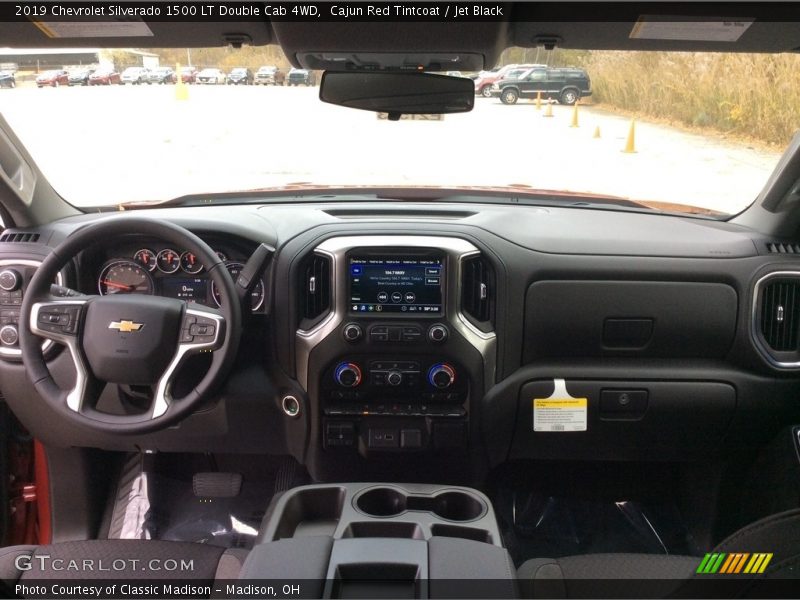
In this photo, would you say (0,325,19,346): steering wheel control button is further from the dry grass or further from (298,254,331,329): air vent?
the dry grass

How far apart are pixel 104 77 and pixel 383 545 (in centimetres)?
220

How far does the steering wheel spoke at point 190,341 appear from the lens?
2564 millimetres

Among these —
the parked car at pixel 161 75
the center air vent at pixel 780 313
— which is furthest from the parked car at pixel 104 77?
the center air vent at pixel 780 313

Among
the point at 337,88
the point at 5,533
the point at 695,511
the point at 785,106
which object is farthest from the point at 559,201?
the point at 5,533

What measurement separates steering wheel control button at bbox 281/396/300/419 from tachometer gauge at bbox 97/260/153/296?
0.71m

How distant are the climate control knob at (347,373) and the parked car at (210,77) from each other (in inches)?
49.4

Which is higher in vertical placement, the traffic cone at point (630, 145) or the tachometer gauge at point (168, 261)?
the traffic cone at point (630, 145)

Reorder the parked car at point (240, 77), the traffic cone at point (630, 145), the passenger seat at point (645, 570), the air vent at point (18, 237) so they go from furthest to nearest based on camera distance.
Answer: the traffic cone at point (630, 145) → the air vent at point (18, 237) → the parked car at point (240, 77) → the passenger seat at point (645, 570)

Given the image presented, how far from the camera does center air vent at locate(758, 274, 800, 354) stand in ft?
9.77

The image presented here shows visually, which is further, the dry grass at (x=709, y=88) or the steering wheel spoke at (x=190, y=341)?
the dry grass at (x=709, y=88)

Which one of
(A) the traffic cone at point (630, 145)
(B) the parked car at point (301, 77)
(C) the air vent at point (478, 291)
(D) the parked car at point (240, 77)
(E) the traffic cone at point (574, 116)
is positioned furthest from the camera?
(A) the traffic cone at point (630, 145)

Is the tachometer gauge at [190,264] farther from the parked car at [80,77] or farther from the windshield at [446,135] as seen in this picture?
the parked car at [80,77]

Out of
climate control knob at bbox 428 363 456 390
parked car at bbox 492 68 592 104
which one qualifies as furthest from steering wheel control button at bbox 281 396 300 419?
parked car at bbox 492 68 592 104

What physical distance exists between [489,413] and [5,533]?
7.22 feet
